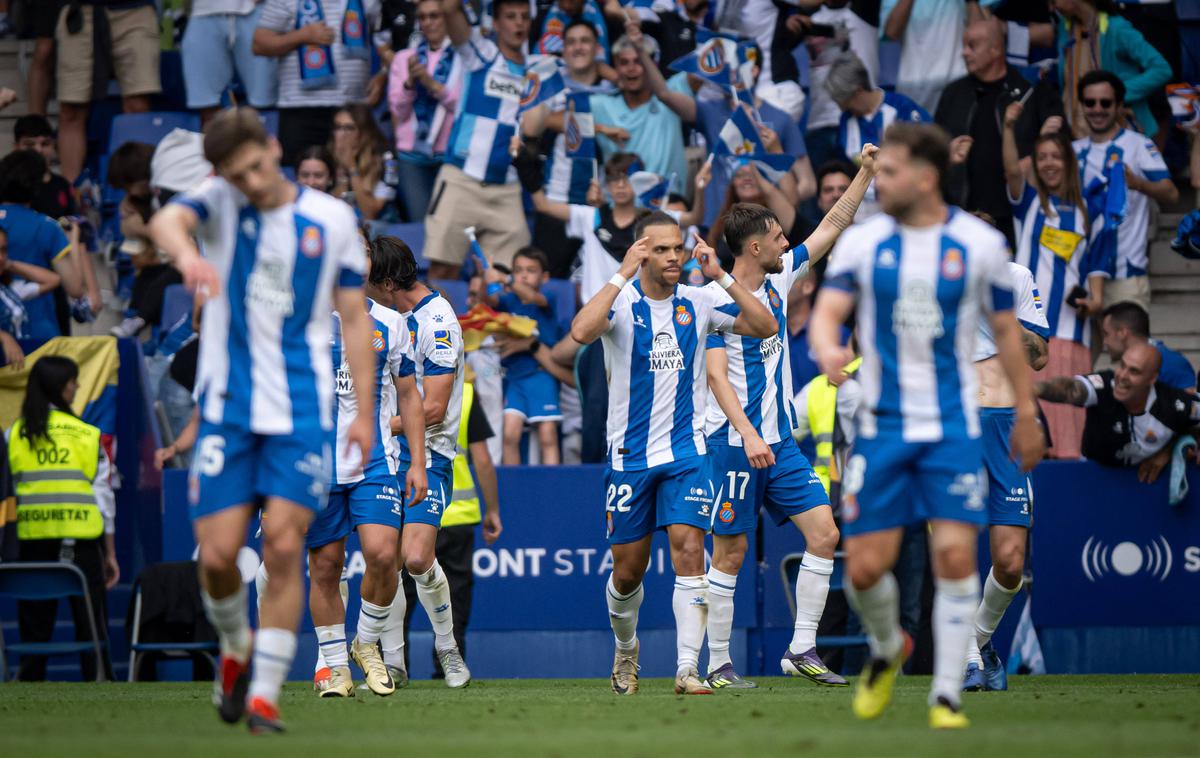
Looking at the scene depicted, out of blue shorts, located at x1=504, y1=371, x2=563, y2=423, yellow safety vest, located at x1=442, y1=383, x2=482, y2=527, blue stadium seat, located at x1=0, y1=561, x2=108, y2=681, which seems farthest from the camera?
blue shorts, located at x1=504, y1=371, x2=563, y2=423

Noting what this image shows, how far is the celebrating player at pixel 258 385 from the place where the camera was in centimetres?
643

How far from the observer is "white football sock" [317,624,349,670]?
928 centimetres

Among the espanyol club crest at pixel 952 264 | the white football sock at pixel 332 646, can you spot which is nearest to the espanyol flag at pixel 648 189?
the white football sock at pixel 332 646

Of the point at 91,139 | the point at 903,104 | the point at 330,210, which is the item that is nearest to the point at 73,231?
the point at 91,139

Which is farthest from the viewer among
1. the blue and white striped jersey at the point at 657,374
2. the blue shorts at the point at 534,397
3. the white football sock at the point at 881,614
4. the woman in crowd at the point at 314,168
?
the blue shorts at the point at 534,397

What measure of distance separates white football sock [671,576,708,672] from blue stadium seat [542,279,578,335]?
17.8 feet

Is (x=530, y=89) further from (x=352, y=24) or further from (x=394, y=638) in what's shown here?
(x=394, y=638)

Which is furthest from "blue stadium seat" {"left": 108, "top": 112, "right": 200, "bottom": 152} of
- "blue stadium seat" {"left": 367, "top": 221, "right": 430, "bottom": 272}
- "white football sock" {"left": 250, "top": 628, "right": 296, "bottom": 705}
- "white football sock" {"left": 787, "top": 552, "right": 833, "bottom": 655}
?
"white football sock" {"left": 250, "top": 628, "right": 296, "bottom": 705}

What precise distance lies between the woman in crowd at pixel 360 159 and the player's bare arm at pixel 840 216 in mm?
6390

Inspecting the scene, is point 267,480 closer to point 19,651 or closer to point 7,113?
point 19,651

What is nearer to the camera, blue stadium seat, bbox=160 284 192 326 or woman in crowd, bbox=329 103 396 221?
blue stadium seat, bbox=160 284 192 326

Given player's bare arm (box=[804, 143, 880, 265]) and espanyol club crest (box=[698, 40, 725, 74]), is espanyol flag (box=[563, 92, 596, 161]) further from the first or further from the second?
player's bare arm (box=[804, 143, 880, 265])

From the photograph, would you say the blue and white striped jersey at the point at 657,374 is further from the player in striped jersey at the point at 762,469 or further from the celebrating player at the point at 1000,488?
the celebrating player at the point at 1000,488

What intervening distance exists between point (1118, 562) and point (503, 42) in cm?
740
